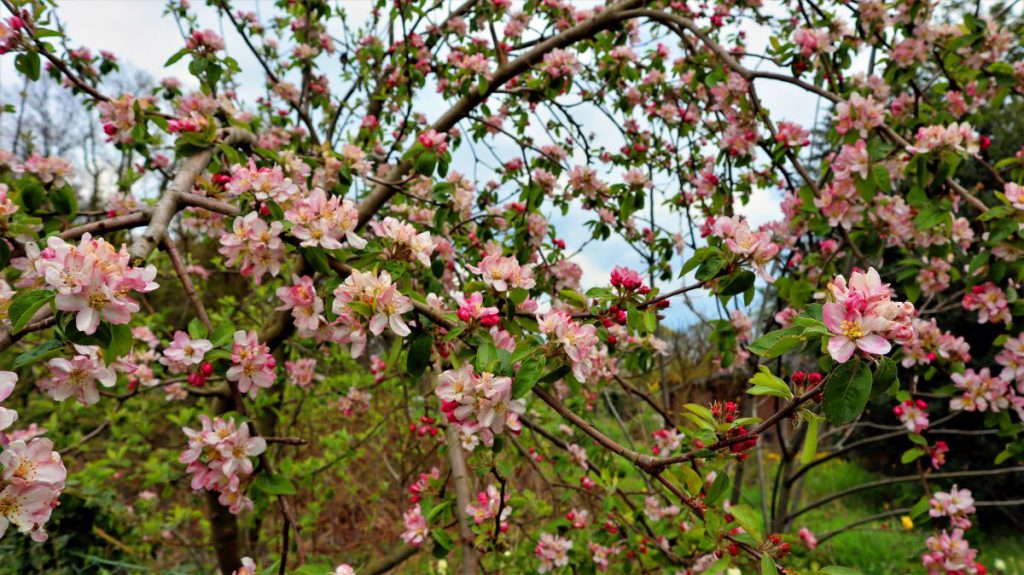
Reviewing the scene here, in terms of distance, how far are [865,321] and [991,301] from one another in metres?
1.74

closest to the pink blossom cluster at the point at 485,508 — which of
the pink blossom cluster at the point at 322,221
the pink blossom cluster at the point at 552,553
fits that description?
the pink blossom cluster at the point at 552,553

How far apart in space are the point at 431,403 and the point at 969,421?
19.6ft

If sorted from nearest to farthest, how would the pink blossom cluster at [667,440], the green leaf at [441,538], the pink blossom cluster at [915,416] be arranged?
the green leaf at [441,538] → the pink blossom cluster at [915,416] → the pink blossom cluster at [667,440]

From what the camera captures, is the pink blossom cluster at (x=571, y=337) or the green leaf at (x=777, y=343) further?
the pink blossom cluster at (x=571, y=337)

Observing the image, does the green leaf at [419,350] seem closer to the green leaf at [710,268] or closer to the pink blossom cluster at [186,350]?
the pink blossom cluster at [186,350]

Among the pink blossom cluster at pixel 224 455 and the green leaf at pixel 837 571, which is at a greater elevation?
the green leaf at pixel 837 571

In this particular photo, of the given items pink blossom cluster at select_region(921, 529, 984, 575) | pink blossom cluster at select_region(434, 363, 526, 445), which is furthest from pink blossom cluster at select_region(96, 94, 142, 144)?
pink blossom cluster at select_region(921, 529, 984, 575)

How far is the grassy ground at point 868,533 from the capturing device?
483cm

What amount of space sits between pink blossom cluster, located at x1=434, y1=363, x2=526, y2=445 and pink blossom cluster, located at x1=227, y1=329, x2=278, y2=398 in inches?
20.3

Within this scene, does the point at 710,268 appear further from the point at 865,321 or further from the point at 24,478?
the point at 24,478

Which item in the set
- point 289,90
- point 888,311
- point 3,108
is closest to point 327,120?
point 289,90

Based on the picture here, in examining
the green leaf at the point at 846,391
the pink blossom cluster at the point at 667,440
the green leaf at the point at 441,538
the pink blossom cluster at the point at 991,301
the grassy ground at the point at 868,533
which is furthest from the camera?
the grassy ground at the point at 868,533

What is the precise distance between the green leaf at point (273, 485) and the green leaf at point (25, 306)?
1.91ft

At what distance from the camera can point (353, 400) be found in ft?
11.4
